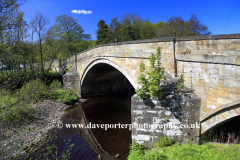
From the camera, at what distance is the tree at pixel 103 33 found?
2581 centimetres

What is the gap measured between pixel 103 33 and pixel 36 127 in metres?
22.7

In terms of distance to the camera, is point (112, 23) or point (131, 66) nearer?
point (131, 66)

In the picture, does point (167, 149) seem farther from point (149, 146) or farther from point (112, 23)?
point (112, 23)

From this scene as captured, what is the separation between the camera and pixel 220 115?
3.65 m

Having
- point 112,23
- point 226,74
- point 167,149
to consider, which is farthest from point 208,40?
point 112,23

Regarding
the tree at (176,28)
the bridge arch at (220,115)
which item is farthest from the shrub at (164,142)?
the tree at (176,28)

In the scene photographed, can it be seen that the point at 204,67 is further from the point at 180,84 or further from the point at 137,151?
the point at 137,151

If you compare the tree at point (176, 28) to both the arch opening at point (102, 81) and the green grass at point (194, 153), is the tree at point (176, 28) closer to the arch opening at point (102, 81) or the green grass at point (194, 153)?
the arch opening at point (102, 81)

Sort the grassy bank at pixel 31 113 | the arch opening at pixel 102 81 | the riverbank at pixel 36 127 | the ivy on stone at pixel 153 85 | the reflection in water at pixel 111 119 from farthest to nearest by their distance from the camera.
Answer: the arch opening at pixel 102 81
the reflection in water at pixel 111 119
the riverbank at pixel 36 127
the grassy bank at pixel 31 113
the ivy on stone at pixel 153 85

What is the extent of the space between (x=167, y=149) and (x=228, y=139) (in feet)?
5.34

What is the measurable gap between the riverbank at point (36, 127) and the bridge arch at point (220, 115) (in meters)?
5.00

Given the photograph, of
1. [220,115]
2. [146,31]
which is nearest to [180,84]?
[220,115]

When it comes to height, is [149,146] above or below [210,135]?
below

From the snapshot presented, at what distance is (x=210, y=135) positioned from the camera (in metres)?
4.29
